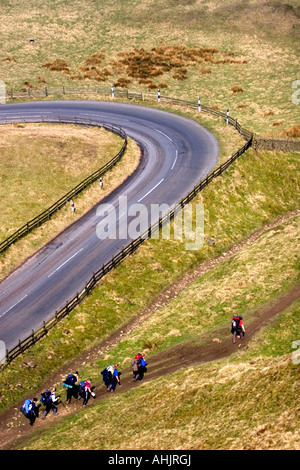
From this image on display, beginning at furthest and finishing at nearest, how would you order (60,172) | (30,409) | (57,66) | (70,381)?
(57,66) → (60,172) → (70,381) → (30,409)

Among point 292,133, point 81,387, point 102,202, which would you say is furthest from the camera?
point 292,133

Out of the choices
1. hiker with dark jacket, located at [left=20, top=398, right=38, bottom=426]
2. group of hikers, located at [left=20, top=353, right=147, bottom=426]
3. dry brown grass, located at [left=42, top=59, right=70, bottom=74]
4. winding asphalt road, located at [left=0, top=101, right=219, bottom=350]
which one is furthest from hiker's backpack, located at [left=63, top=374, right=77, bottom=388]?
dry brown grass, located at [left=42, top=59, right=70, bottom=74]

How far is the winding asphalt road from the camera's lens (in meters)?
36.9

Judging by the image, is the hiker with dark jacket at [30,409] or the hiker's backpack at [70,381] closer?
the hiker with dark jacket at [30,409]

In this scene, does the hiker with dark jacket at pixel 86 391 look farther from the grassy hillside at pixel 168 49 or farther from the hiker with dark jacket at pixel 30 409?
the grassy hillside at pixel 168 49

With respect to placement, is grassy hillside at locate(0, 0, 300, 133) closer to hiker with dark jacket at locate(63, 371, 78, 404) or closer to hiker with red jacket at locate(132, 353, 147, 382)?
hiker with red jacket at locate(132, 353, 147, 382)

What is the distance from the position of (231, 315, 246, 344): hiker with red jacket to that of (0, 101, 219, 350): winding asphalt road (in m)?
11.7

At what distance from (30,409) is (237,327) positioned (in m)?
12.3

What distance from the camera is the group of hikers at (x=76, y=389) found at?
28.2 m

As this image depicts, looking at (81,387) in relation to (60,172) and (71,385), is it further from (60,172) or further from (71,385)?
(60,172)

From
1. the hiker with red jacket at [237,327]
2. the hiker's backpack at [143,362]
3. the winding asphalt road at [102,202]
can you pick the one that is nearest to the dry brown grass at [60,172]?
the winding asphalt road at [102,202]

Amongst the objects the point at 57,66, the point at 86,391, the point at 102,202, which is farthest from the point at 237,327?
the point at 57,66

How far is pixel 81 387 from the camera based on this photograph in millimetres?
29672
